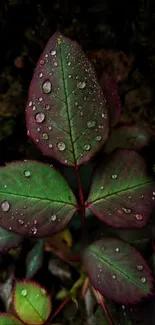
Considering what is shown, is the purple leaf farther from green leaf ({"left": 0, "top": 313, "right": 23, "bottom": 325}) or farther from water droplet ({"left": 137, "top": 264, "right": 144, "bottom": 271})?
green leaf ({"left": 0, "top": 313, "right": 23, "bottom": 325})

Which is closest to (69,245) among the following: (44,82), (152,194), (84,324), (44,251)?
(44,251)

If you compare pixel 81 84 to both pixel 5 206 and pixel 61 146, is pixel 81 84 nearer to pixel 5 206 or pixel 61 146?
pixel 61 146

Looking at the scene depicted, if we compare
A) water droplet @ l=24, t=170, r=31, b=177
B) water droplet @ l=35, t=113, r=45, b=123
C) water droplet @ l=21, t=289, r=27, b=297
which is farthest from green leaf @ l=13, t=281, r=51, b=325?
water droplet @ l=35, t=113, r=45, b=123

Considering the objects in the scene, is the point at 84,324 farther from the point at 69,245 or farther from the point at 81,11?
the point at 81,11

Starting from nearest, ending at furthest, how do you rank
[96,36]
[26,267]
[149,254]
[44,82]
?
[44,82]
[149,254]
[26,267]
[96,36]

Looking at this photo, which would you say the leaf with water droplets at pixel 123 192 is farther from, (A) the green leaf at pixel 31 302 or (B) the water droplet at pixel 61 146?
(A) the green leaf at pixel 31 302
